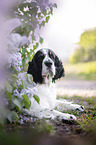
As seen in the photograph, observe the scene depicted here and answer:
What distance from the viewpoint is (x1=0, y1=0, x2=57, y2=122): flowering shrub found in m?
2.01

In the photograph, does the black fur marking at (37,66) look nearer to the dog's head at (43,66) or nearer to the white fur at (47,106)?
the dog's head at (43,66)

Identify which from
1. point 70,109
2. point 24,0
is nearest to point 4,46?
point 24,0

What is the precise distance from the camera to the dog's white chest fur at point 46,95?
2.61 metres

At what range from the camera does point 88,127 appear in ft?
6.23

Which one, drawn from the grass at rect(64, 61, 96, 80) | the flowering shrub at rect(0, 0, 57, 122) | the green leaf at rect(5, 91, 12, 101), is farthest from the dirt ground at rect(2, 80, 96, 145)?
the grass at rect(64, 61, 96, 80)

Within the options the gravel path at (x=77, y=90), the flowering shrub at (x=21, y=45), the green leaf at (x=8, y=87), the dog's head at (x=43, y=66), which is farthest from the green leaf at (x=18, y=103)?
the gravel path at (x=77, y=90)

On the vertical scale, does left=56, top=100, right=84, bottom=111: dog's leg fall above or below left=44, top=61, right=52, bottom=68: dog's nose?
below

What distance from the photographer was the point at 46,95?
266cm

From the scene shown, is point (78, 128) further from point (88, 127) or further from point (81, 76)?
point (81, 76)

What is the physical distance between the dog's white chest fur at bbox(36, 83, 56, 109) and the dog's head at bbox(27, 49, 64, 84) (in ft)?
0.32

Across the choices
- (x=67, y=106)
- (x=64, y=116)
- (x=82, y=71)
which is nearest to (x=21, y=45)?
(x=64, y=116)

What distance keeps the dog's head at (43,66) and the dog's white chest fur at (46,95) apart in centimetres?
10

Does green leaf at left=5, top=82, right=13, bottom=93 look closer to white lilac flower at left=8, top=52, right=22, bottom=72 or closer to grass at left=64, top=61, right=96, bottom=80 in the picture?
white lilac flower at left=8, top=52, right=22, bottom=72

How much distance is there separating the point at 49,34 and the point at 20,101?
4.24ft
